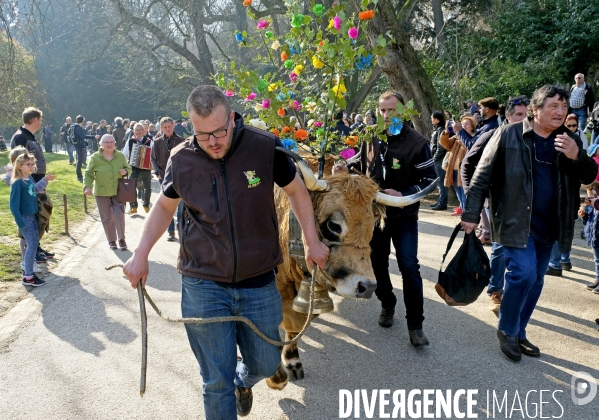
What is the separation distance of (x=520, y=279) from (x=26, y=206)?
19.8ft

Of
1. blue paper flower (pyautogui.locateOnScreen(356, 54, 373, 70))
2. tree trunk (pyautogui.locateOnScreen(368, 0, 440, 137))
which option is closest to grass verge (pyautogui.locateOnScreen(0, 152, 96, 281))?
blue paper flower (pyautogui.locateOnScreen(356, 54, 373, 70))

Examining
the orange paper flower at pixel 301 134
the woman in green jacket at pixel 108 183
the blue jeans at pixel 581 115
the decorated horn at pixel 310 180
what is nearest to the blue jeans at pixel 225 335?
the decorated horn at pixel 310 180

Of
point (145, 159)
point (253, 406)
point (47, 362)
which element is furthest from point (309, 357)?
point (145, 159)

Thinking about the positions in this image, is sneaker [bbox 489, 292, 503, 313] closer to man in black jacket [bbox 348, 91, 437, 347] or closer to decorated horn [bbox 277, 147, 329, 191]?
man in black jacket [bbox 348, 91, 437, 347]

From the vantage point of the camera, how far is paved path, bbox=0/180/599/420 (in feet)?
12.4

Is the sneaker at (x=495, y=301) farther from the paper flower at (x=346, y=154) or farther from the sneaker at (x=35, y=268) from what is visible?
the sneaker at (x=35, y=268)

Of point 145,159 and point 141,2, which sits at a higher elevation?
point 141,2

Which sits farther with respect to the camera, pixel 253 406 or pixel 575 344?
pixel 575 344

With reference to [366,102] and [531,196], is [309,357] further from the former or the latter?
[366,102]

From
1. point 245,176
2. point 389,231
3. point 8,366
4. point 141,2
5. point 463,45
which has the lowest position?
point 8,366

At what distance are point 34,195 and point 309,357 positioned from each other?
4.53 m

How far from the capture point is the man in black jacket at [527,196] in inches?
167

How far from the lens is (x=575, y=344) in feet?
15.2

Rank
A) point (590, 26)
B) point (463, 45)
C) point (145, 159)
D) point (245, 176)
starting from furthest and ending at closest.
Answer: point (463, 45) → point (590, 26) → point (145, 159) → point (245, 176)
